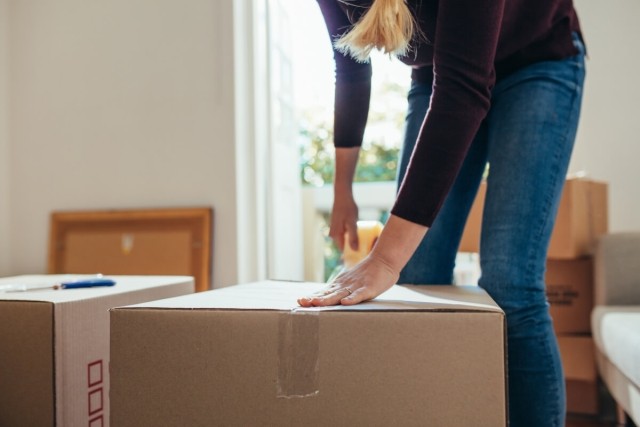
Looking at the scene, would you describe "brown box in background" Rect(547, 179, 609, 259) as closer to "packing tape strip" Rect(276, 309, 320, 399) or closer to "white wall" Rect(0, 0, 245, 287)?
"white wall" Rect(0, 0, 245, 287)

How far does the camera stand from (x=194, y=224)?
206 cm

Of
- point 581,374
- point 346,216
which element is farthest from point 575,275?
point 346,216

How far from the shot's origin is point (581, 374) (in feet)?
5.22

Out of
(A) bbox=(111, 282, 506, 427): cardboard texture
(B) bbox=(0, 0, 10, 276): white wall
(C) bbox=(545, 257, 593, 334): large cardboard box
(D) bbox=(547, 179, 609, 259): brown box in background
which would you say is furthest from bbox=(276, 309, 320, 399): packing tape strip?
(B) bbox=(0, 0, 10, 276): white wall

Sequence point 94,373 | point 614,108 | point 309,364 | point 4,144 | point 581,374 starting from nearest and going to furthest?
point 309,364 → point 94,373 → point 581,374 → point 614,108 → point 4,144

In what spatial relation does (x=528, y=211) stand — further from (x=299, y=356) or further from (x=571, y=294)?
(x=571, y=294)

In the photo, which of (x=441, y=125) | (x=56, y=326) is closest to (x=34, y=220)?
(x=56, y=326)

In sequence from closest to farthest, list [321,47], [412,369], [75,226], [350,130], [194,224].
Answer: [412,369]
[350,130]
[194,224]
[75,226]
[321,47]

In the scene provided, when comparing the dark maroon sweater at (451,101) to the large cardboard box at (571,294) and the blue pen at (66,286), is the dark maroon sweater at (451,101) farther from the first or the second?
the large cardboard box at (571,294)

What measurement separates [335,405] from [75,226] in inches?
77.0

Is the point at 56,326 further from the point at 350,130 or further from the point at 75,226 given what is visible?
the point at 75,226

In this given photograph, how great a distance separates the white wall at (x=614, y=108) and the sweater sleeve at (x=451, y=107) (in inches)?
64.4

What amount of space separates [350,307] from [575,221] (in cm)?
126

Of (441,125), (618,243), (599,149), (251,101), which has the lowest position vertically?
(618,243)
